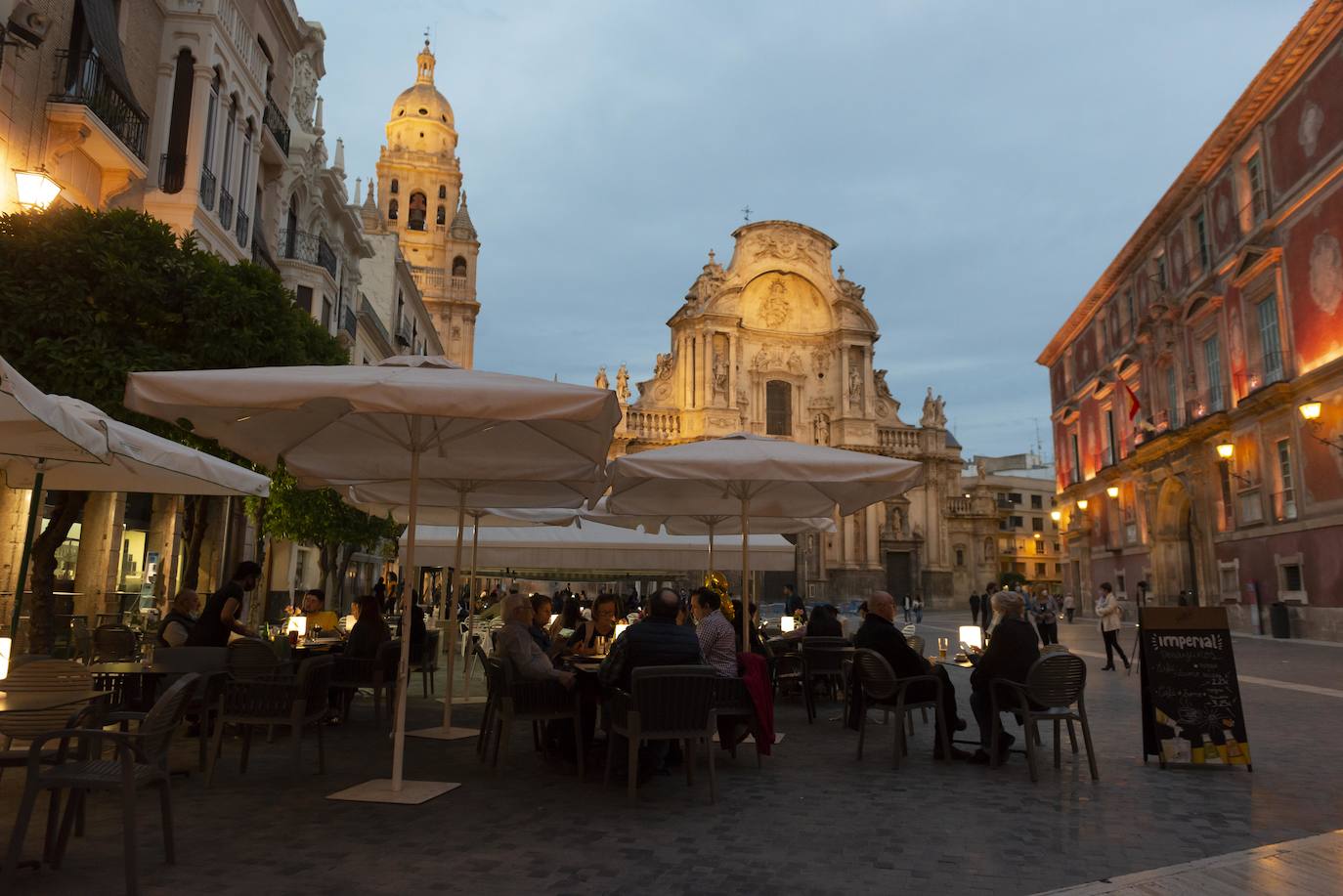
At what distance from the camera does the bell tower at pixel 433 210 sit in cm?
5353

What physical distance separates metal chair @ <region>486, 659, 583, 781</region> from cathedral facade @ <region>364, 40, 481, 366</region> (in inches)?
1842

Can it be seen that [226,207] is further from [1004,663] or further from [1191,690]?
[1191,690]

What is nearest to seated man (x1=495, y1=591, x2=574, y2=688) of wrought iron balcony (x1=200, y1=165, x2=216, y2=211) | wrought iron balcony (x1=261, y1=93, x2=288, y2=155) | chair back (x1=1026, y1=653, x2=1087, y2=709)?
chair back (x1=1026, y1=653, x2=1087, y2=709)

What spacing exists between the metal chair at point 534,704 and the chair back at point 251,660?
70.5 inches

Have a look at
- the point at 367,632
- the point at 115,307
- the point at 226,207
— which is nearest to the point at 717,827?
the point at 367,632

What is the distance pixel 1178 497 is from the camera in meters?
27.9

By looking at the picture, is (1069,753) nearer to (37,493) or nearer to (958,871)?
(958,871)

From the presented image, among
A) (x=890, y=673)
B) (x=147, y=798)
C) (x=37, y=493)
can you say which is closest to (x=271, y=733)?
(x=147, y=798)

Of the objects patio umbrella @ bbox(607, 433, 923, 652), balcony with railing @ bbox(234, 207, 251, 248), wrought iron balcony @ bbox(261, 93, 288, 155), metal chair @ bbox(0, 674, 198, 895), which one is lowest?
metal chair @ bbox(0, 674, 198, 895)

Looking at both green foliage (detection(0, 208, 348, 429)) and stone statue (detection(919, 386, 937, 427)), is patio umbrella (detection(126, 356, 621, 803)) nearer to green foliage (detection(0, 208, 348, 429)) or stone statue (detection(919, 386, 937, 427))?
green foliage (detection(0, 208, 348, 429))

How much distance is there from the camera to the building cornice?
19.2 m

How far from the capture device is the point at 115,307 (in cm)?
998

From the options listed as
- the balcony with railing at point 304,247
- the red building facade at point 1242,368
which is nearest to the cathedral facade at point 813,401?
the red building facade at point 1242,368

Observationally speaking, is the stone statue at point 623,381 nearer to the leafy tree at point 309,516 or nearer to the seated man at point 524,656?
the leafy tree at point 309,516
